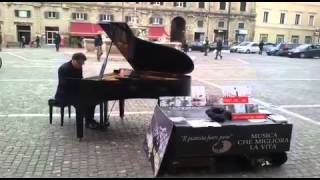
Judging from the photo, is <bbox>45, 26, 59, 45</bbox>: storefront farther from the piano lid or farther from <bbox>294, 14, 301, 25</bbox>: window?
the piano lid

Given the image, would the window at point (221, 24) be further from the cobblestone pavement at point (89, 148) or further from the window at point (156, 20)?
the cobblestone pavement at point (89, 148)

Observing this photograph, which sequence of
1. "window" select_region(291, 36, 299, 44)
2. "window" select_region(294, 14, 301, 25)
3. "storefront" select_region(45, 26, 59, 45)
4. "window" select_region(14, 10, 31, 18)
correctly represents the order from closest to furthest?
"window" select_region(14, 10, 31, 18) < "storefront" select_region(45, 26, 59, 45) < "window" select_region(294, 14, 301, 25) < "window" select_region(291, 36, 299, 44)

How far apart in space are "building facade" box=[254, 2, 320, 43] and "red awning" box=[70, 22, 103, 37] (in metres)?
24.2

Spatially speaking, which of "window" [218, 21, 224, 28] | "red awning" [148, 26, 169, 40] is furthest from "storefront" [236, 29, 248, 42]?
"red awning" [148, 26, 169, 40]

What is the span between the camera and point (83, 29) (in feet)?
168

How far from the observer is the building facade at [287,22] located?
60856 mm

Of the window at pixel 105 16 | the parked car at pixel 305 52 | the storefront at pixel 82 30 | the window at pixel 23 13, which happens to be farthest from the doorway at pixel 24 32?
the parked car at pixel 305 52

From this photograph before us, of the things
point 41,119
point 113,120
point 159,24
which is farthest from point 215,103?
point 159,24

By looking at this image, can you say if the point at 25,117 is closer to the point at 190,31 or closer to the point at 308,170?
the point at 308,170

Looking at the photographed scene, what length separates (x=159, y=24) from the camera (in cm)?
5534

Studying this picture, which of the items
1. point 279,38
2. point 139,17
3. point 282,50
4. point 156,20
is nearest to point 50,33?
point 139,17

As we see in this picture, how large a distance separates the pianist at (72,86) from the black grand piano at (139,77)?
0.40 feet

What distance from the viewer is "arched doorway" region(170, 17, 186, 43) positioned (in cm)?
5772

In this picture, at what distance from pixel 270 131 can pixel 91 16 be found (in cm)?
4903
